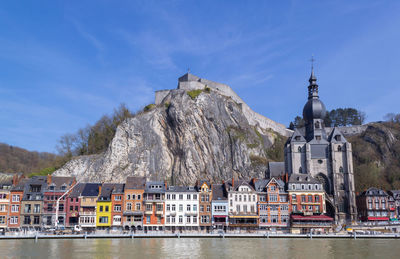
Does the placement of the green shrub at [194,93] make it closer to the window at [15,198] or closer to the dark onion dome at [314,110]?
the dark onion dome at [314,110]

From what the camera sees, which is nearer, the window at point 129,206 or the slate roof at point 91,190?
the window at point 129,206

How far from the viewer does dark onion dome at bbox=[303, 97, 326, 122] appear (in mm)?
79688

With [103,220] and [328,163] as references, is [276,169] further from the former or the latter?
[103,220]

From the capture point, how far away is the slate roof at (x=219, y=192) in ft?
190

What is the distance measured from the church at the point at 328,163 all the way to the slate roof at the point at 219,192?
15657 mm

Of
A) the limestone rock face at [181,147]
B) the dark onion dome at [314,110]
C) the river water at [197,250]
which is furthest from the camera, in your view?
the dark onion dome at [314,110]

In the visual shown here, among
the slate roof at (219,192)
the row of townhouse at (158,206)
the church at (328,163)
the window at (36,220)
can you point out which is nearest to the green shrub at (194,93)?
the church at (328,163)

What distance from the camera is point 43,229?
5366 centimetres

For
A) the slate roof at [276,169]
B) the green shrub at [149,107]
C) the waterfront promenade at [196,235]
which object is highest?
the green shrub at [149,107]

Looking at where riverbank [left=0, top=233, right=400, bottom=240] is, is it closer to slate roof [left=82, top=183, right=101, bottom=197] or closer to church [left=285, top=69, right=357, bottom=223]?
slate roof [left=82, top=183, right=101, bottom=197]

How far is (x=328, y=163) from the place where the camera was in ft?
240

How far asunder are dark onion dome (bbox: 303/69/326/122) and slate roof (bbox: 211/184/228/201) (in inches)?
1191

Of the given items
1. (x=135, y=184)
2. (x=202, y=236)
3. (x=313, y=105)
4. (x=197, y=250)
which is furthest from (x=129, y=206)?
(x=313, y=105)

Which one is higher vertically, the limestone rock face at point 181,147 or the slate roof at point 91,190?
the limestone rock face at point 181,147
